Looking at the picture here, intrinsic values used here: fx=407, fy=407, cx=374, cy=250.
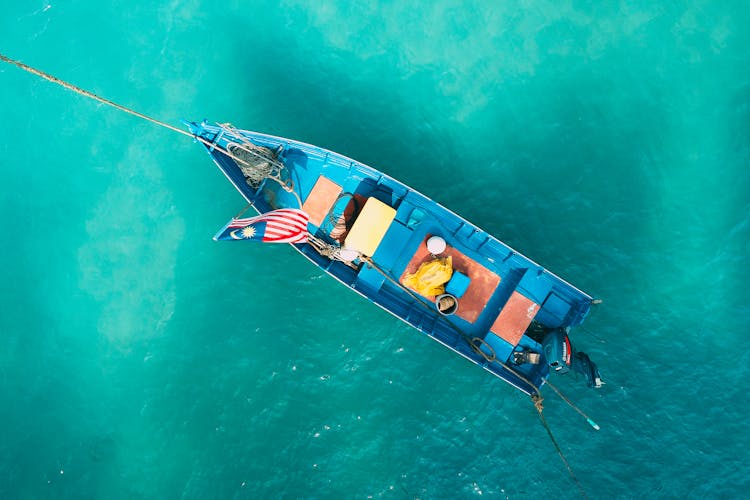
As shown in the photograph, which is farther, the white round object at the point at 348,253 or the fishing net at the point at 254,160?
the white round object at the point at 348,253

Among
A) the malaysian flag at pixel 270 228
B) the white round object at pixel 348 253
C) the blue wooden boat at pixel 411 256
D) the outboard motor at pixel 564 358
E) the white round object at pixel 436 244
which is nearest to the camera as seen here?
the malaysian flag at pixel 270 228

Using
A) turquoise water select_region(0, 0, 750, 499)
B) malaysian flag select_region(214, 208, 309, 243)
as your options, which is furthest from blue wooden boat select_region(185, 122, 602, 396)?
turquoise water select_region(0, 0, 750, 499)

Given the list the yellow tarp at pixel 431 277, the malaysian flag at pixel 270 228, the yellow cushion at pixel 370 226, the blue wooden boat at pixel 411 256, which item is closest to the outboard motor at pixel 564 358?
the blue wooden boat at pixel 411 256

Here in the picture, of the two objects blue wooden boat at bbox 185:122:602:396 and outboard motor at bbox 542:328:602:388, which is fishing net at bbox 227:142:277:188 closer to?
blue wooden boat at bbox 185:122:602:396

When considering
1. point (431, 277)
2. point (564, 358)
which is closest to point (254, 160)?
point (431, 277)

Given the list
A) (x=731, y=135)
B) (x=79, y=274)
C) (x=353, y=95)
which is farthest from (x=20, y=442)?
(x=731, y=135)

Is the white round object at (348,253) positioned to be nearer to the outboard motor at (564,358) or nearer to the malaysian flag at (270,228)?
the malaysian flag at (270,228)

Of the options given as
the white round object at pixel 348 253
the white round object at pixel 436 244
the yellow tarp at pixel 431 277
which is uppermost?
the white round object at pixel 436 244
